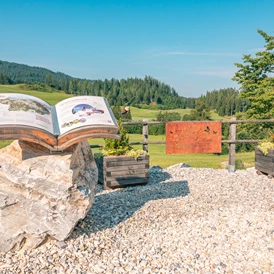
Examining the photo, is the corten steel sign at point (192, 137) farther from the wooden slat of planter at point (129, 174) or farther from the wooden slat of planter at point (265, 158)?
the wooden slat of planter at point (129, 174)

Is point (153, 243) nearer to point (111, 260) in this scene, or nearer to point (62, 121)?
point (111, 260)

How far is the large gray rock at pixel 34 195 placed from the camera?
3.68 m

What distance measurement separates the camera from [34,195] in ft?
12.2

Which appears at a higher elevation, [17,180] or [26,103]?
[26,103]

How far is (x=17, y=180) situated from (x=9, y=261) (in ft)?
2.93

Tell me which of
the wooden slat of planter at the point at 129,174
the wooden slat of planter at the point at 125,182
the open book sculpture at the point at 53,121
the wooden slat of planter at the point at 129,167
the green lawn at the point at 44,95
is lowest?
the wooden slat of planter at the point at 125,182

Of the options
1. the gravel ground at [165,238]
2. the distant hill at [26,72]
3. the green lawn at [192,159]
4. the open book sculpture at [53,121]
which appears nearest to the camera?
the open book sculpture at [53,121]

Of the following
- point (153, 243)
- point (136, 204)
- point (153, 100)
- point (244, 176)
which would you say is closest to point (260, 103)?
point (244, 176)

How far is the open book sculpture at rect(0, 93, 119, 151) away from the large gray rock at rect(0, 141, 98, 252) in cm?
34

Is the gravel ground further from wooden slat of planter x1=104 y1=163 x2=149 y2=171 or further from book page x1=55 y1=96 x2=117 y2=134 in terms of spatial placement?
book page x1=55 y1=96 x2=117 y2=134

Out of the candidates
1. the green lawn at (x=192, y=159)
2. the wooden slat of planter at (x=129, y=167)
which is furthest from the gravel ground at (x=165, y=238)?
the green lawn at (x=192, y=159)

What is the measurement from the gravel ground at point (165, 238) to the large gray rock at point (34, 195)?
188 millimetres

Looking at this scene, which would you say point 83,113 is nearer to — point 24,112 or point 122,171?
point 24,112

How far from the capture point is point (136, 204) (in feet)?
18.4
